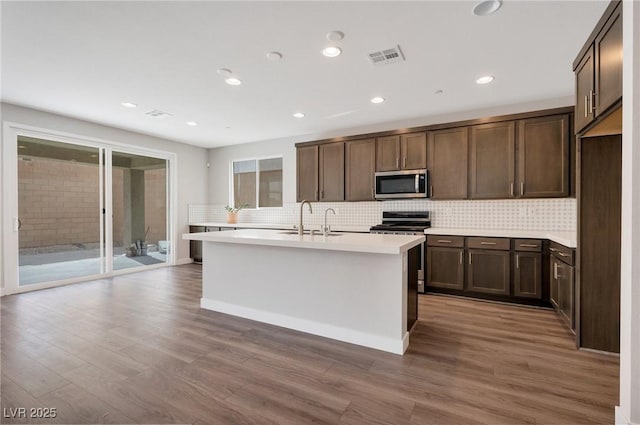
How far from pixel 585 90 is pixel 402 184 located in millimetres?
2493

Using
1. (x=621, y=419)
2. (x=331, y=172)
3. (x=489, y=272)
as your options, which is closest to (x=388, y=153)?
(x=331, y=172)

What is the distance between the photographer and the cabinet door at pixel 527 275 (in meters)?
3.61

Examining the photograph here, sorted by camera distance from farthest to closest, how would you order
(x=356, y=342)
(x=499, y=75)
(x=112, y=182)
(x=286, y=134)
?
(x=286, y=134)
(x=112, y=182)
(x=499, y=75)
(x=356, y=342)

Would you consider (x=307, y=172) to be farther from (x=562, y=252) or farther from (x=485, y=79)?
(x=562, y=252)

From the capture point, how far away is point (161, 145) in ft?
20.2

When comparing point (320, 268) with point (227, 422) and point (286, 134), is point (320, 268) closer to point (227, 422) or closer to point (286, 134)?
point (227, 422)

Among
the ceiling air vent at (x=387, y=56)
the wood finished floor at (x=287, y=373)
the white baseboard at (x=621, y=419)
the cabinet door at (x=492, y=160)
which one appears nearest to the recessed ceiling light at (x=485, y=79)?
the cabinet door at (x=492, y=160)

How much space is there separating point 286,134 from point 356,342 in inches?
171

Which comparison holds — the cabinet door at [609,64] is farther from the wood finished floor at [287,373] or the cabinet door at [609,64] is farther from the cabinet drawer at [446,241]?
the cabinet drawer at [446,241]

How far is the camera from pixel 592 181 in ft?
8.13

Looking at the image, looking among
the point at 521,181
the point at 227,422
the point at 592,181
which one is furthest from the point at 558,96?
the point at 227,422

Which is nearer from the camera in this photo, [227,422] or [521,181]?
[227,422]

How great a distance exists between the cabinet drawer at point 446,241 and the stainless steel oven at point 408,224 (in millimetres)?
141

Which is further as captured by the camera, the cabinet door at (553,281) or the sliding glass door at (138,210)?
the sliding glass door at (138,210)
